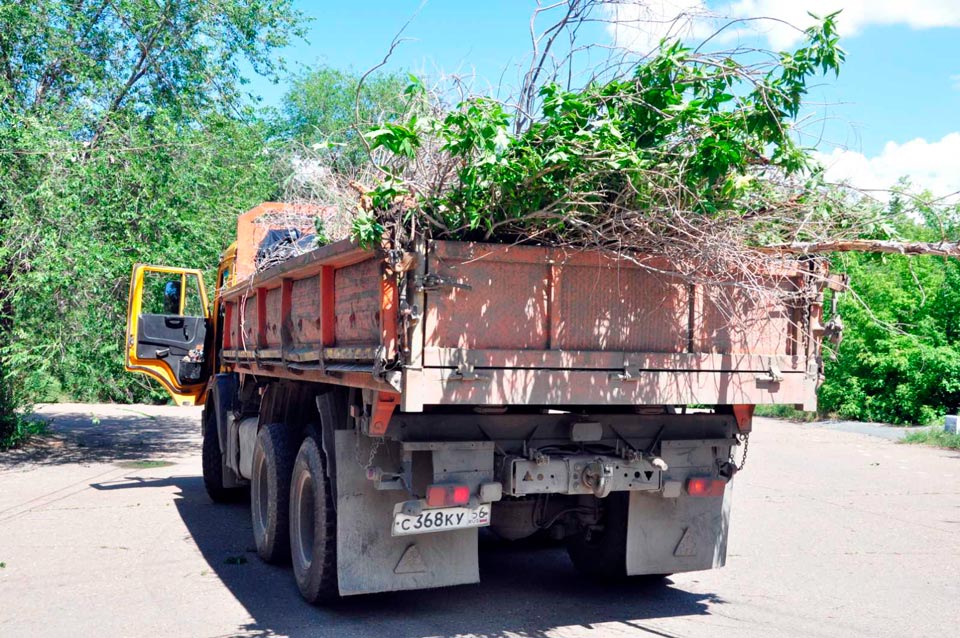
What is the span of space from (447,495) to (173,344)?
6681 mm

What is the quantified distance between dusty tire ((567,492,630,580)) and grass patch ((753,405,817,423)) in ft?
56.4

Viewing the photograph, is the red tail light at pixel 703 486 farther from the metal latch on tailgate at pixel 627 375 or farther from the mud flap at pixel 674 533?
the metal latch on tailgate at pixel 627 375

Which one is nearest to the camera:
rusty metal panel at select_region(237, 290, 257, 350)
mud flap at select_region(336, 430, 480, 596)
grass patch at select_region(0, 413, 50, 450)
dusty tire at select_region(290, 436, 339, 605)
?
mud flap at select_region(336, 430, 480, 596)

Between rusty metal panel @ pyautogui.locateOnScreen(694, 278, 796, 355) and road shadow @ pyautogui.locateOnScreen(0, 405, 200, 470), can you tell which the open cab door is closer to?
road shadow @ pyautogui.locateOnScreen(0, 405, 200, 470)

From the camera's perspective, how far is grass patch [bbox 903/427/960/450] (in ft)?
54.9

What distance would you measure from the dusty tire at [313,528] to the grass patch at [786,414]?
18.5 m

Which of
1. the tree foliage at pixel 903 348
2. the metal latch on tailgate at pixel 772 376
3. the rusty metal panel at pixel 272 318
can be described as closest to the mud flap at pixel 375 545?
the rusty metal panel at pixel 272 318

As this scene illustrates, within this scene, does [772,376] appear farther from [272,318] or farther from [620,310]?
[272,318]

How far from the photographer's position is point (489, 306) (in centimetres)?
506

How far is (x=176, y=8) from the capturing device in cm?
1471

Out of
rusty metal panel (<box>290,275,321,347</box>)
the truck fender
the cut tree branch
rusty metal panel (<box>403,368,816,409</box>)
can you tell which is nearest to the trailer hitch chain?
rusty metal panel (<box>403,368,816,409</box>)

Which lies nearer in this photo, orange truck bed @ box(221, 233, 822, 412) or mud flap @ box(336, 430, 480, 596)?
orange truck bed @ box(221, 233, 822, 412)

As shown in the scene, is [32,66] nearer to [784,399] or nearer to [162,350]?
[162,350]

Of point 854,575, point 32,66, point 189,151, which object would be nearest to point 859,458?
point 854,575
